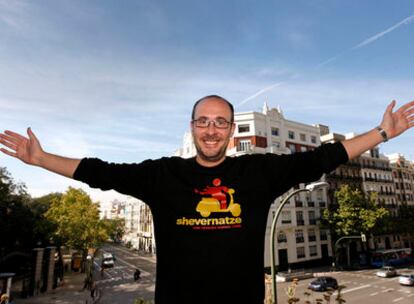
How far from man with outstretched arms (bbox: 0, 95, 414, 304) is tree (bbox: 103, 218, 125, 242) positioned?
35.9m

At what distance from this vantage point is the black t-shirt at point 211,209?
1997 mm

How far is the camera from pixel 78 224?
1198 inches

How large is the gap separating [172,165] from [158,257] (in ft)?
2.44

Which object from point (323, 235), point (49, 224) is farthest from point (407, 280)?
point (49, 224)

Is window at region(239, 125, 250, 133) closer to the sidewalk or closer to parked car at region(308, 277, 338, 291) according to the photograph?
parked car at region(308, 277, 338, 291)

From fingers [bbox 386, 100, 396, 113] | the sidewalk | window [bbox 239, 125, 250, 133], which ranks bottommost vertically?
the sidewalk

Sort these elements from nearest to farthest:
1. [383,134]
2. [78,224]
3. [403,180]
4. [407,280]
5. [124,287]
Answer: [383,134]
[407,280]
[124,287]
[78,224]
[403,180]

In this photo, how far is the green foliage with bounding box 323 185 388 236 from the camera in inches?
1404

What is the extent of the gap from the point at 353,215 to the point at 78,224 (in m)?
33.2

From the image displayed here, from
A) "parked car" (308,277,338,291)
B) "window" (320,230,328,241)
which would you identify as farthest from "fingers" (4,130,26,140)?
"window" (320,230,328,241)

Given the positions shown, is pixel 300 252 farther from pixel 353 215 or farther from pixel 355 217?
pixel 355 217

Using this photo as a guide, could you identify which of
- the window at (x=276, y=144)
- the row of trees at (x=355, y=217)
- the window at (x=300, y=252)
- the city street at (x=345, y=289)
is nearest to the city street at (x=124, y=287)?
the city street at (x=345, y=289)

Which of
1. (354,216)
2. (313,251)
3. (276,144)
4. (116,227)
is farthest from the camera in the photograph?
(116,227)

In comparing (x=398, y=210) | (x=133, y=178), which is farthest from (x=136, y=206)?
(x=133, y=178)
